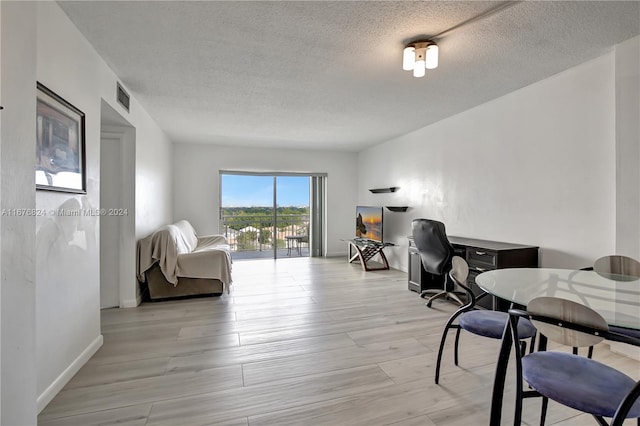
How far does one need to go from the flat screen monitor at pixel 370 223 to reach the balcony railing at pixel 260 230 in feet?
5.00

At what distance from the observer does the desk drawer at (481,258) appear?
287 centimetres

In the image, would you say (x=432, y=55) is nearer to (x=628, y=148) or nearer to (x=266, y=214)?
(x=628, y=148)

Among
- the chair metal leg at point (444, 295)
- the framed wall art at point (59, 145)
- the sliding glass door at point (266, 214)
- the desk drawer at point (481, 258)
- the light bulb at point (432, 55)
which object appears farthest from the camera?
the sliding glass door at point (266, 214)

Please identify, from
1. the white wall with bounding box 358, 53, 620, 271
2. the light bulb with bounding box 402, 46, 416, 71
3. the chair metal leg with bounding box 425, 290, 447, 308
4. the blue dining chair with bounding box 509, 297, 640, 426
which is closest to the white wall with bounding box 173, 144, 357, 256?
the white wall with bounding box 358, 53, 620, 271

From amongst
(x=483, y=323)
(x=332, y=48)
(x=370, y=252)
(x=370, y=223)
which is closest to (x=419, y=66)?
(x=332, y=48)

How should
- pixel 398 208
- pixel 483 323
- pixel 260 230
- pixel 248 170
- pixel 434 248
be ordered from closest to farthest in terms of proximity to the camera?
pixel 483 323, pixel 434 248, pixel 398 208, pixel 248 170, pixel 260 230

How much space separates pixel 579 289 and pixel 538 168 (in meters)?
1.72

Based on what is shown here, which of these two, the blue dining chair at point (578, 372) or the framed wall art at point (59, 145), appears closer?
the blue dining chair at point (578, 372)

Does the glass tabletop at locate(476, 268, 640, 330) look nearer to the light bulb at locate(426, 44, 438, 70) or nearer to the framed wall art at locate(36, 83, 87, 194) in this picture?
the light bulb at locate(426, 44, 438, 70)

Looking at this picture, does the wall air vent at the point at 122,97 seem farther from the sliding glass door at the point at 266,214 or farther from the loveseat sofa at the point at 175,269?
the sliding glass door at the point at 266,214

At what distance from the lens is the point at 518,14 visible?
1829 millimetres

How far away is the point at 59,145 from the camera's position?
5.78 feet

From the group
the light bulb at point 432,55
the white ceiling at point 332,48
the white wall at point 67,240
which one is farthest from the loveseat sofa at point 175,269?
the light bulb at point 432,55

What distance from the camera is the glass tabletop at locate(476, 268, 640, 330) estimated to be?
4.20 feet
